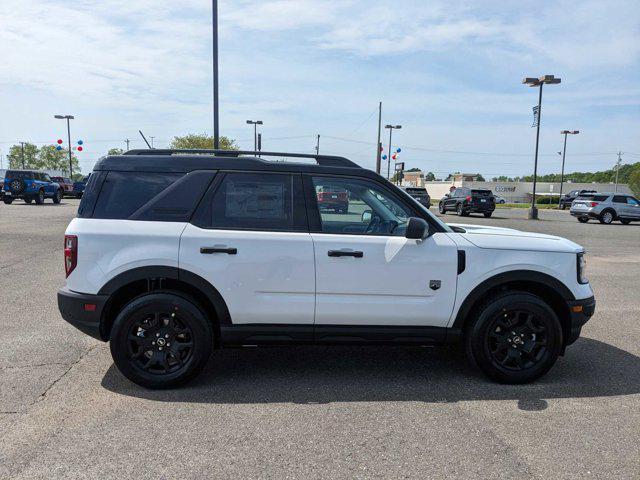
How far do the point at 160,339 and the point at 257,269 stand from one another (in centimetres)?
95

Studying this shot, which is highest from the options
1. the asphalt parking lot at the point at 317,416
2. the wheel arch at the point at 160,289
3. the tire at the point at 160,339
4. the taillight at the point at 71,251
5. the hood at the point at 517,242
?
the hood at the point at 517,242

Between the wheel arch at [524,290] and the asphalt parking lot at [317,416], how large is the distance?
55 cm

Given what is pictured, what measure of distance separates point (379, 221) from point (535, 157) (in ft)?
91.6

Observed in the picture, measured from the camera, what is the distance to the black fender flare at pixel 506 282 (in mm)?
4172

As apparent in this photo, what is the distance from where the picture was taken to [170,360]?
13.4 feet

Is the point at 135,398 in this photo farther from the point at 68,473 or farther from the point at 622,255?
the point at 622,255

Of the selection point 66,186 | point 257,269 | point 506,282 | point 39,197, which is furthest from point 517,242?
point 66,186

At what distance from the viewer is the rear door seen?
13.1ft

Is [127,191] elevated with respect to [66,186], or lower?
elevated

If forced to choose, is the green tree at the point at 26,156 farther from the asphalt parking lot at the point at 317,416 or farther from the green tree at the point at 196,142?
the asphalt parking lot at the point at 317,416

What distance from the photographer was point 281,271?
400cm

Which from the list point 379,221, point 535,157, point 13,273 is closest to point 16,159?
point 535,157

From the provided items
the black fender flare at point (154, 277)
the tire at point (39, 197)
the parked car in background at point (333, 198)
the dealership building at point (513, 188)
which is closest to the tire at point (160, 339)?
the black fender flare at point (154, 277)

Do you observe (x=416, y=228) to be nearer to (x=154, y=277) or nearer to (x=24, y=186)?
(x=154, y=277)
